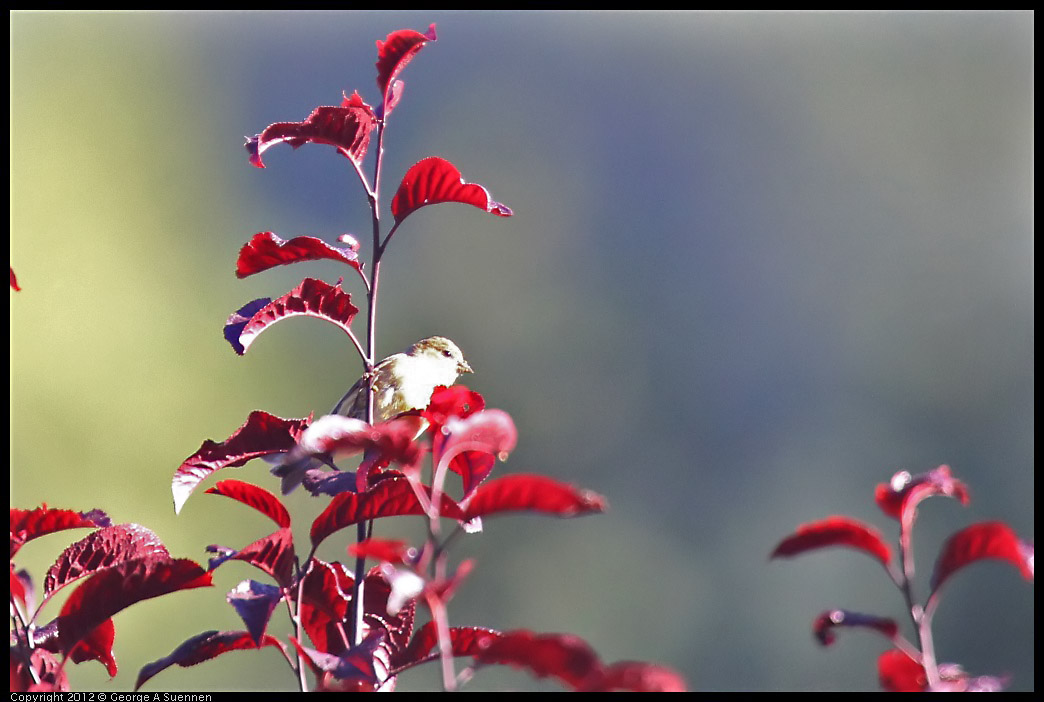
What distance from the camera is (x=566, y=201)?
1662 centimetres

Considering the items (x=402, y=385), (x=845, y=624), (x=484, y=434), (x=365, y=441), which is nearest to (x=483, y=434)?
(x=484, y=434)

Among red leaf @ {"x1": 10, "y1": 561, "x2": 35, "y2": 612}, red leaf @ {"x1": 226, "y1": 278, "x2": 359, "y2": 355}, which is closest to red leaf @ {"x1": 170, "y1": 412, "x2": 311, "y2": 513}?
red leaf @ {"x1": 226, "y1": 278, "x2": 359, "y2": 355}

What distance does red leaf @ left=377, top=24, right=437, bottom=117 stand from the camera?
5.54 ft

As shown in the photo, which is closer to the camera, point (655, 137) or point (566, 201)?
point (566, 201)

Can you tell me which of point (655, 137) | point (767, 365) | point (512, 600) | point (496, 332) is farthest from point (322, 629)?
point (655, 137)

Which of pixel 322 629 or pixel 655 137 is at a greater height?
pixel 655 137

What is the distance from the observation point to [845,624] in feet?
4.32

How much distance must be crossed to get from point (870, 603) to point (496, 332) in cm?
567

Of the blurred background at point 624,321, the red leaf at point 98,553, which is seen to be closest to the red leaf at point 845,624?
the red leaf at point 98,553

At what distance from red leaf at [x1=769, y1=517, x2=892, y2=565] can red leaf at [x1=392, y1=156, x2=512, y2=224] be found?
69 cm

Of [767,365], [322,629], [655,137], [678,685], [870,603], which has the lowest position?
[678,685]

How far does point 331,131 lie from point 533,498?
84cm

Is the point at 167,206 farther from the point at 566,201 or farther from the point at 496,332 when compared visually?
the point at 566,201

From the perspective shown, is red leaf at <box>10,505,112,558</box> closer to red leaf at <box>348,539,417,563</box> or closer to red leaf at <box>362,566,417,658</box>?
red leaf at <box>362,566,417,658</box>
